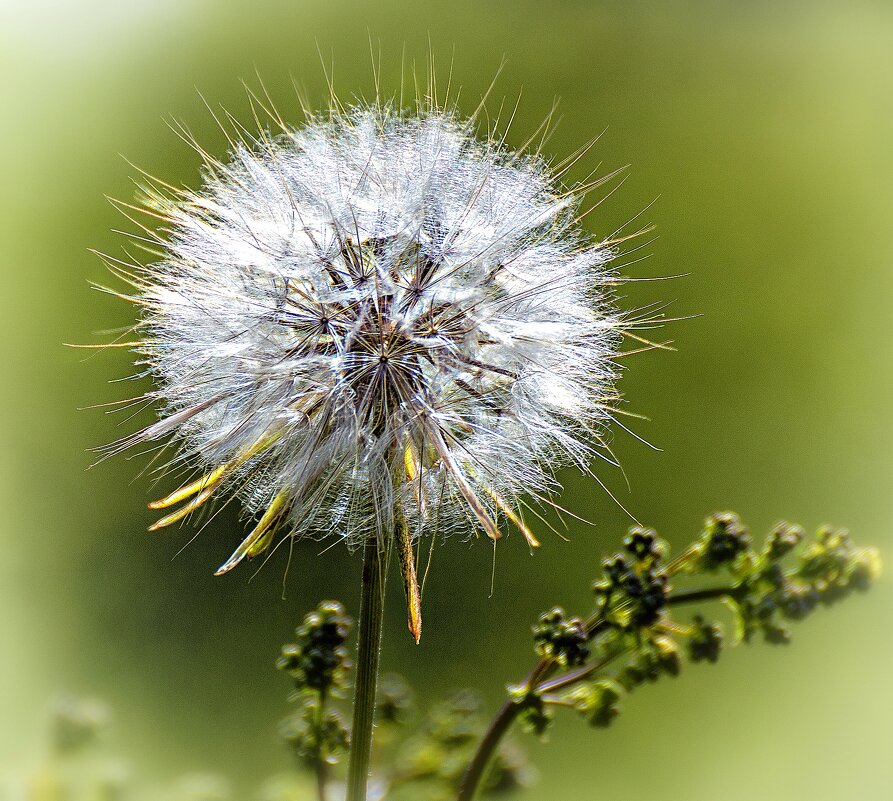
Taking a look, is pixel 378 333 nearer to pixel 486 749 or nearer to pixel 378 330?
pixel 378 330

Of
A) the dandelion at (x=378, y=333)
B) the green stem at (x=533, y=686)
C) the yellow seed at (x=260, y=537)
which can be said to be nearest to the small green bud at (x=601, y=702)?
the green stem at (x=533, y=686)

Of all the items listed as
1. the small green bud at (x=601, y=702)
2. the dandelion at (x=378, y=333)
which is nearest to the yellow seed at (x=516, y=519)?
the dandelion at (x=378, y=333)

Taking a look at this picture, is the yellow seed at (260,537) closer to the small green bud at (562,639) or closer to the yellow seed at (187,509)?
the yellow seed at (187,509)

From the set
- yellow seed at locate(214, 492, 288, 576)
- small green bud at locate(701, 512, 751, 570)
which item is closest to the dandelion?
yellow seed at locate(214, 492, 288, 576)

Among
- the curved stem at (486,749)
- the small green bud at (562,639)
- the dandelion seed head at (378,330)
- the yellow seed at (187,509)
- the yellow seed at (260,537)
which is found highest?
the dandelion seed head at (378,330)

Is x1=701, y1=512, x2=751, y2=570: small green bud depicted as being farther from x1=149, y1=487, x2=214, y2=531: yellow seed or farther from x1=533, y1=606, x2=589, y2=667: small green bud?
x1=149, y1=487, x2=214, y2=531: yellow seed

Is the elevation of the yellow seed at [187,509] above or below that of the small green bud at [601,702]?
above
